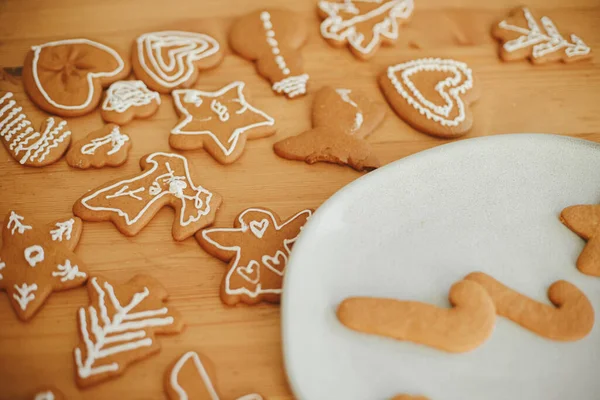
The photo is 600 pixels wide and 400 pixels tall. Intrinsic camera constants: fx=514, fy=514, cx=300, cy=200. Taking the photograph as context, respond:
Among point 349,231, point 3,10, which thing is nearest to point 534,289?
point 349,231

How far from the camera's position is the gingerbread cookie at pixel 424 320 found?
829 mm

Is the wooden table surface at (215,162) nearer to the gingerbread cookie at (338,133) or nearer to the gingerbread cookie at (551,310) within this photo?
the gingerbread cookie at (338,133)

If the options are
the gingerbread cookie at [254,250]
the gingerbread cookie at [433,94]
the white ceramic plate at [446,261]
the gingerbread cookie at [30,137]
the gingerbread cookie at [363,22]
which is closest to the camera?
the white ceramic plate at [446,261]

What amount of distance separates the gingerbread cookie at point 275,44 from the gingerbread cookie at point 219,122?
0.09 m

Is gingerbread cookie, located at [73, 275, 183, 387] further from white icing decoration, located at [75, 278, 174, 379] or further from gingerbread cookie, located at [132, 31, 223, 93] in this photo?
gingerbread cookie, located at [132, 31, 223, 93]

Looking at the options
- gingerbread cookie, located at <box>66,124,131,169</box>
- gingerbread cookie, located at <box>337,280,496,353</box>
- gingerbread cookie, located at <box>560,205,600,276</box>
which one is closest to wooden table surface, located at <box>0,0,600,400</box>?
gingerbread cookie, located at <box>66,124,131,169</box>

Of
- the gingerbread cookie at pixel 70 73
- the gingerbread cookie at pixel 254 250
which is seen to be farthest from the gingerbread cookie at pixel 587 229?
the gingerbread cookie at pixel 70 73

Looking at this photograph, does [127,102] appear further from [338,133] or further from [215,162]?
[338,133]

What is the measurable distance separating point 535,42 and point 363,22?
1.49 feet

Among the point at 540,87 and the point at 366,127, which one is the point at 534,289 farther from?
the point at 540,87

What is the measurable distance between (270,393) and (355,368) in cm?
15

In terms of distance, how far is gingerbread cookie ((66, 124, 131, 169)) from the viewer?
1073 millimetres

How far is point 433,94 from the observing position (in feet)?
4.02

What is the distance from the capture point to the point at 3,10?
52.3 inches
